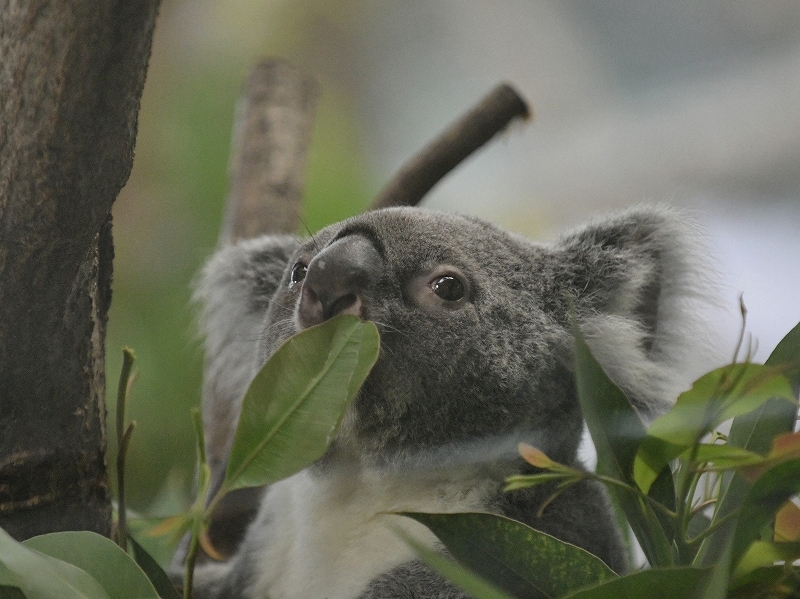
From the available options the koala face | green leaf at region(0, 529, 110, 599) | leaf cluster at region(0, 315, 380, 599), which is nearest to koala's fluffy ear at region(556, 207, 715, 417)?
the koala face

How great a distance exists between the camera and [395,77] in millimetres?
3236

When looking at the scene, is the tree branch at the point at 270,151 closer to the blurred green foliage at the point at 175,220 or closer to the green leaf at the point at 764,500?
the blurred green foliage at the point at 175,220

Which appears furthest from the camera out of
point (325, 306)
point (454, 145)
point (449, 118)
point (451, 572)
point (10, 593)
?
point (449, 118)

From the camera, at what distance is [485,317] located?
1.56 meters

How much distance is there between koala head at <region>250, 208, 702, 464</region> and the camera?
1.45m

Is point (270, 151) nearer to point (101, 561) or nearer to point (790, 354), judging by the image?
point (101, 561)

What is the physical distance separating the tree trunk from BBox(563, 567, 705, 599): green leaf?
843 mm

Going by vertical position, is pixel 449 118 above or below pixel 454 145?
above

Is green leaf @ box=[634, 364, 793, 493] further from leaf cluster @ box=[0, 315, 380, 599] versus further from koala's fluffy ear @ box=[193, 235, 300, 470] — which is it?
koala's fluffy ear @ box=[193, 235, 300, 470]

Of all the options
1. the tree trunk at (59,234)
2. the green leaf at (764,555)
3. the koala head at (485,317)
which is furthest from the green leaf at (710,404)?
the tree trunk at (59,234)

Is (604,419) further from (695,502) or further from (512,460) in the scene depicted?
(512,460)

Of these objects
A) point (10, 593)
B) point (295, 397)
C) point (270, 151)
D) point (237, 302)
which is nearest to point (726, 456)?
point (295, 397)

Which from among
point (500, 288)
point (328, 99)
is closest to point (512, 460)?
point (500, 288)

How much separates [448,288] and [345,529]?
1.83 ft
